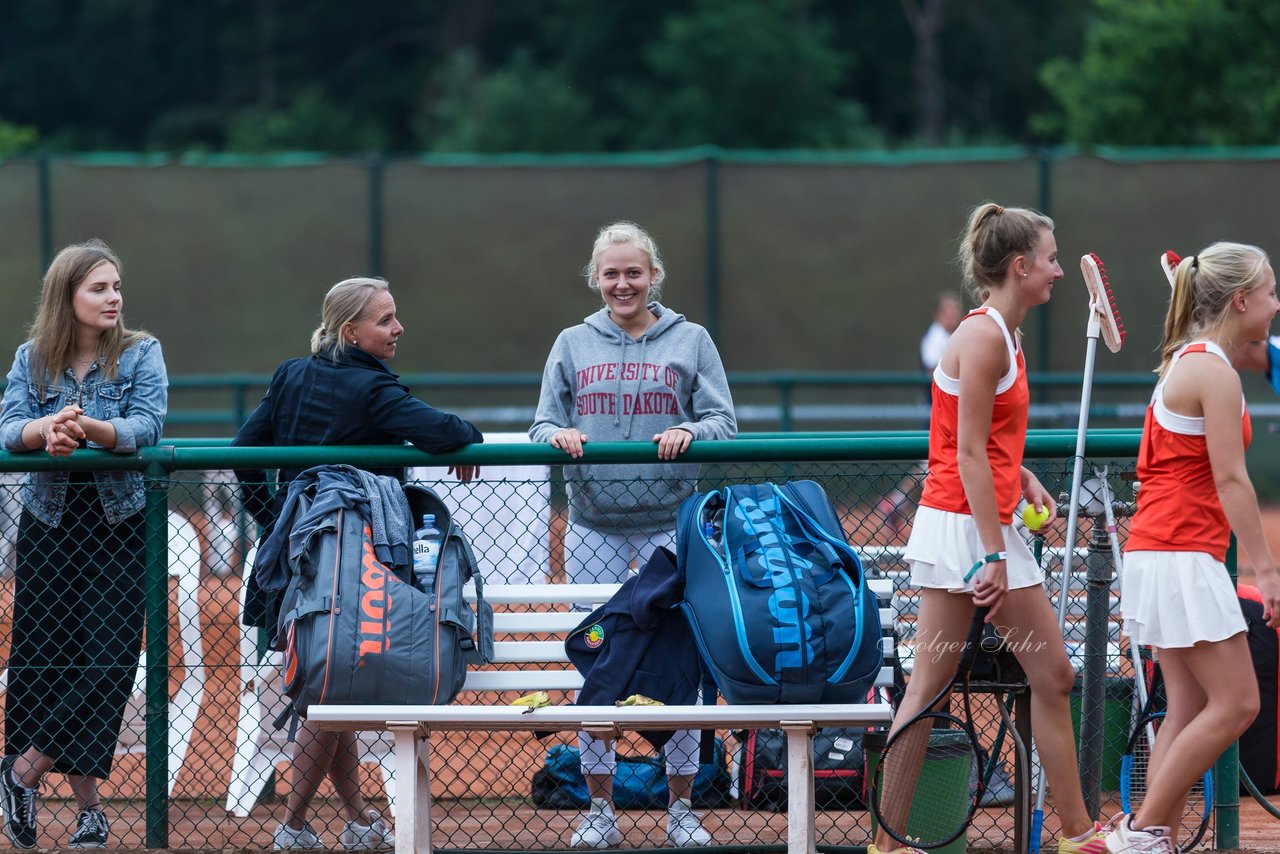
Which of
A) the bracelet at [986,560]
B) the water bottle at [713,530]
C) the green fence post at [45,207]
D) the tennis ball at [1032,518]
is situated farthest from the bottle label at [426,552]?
the green fence post at [45,207]

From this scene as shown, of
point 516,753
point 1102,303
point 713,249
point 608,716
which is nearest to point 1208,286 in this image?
point 1102,303

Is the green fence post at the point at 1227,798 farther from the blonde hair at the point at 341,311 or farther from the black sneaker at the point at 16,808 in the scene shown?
the black sneaker at the point at 16,808

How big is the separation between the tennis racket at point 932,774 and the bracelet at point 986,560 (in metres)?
0.11

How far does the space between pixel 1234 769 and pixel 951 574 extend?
1.32 m

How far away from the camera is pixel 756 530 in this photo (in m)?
4.11

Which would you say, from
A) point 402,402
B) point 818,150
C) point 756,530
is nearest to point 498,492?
point 402,402

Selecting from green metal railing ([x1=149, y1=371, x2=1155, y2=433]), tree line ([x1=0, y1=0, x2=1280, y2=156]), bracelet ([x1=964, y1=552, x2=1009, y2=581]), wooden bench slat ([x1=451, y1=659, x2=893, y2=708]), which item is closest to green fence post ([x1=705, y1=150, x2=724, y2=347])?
green metal railing ([x1=149, y1=371, x2=1155, y2=433])

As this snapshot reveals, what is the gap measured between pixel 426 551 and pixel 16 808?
1556 millimetres

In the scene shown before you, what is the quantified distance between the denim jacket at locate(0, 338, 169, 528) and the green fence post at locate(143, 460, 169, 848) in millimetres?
93

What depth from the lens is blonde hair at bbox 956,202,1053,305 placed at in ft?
12.9

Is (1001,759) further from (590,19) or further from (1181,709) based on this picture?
(590,19)

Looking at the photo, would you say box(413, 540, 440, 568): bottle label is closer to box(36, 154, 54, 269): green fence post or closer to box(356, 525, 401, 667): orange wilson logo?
box(356, 525, 401, 667): orange wilson logo

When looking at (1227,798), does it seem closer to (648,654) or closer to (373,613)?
(648,654)

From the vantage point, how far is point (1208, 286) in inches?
154
